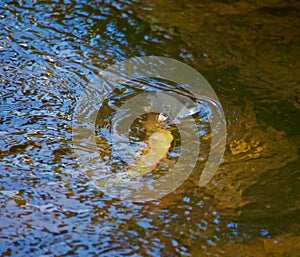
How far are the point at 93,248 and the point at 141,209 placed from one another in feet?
0.70

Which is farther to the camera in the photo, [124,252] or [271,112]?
[271,112]

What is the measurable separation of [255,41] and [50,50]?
0.93m

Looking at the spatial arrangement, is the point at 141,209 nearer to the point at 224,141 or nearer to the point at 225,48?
the point at 224,141

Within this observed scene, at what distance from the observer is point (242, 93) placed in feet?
6.93

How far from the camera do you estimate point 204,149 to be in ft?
6.04

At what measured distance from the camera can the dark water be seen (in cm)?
149

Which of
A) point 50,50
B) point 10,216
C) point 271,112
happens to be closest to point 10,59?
point 50,50

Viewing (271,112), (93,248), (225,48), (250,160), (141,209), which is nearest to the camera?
(93,248)

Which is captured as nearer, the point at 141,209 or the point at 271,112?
the point at 141,209

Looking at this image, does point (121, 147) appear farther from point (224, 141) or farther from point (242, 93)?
point (242, 93)

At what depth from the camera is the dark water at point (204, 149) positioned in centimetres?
149

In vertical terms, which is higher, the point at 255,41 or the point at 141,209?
the point at 255,41

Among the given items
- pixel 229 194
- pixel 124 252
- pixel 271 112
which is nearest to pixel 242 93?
pixel 271 112

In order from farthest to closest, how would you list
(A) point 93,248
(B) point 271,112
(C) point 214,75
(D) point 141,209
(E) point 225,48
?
(E) point 225,48
(C) point 214,75
(B) point 271,112
(D) point 141,209
(A) point 93,248
